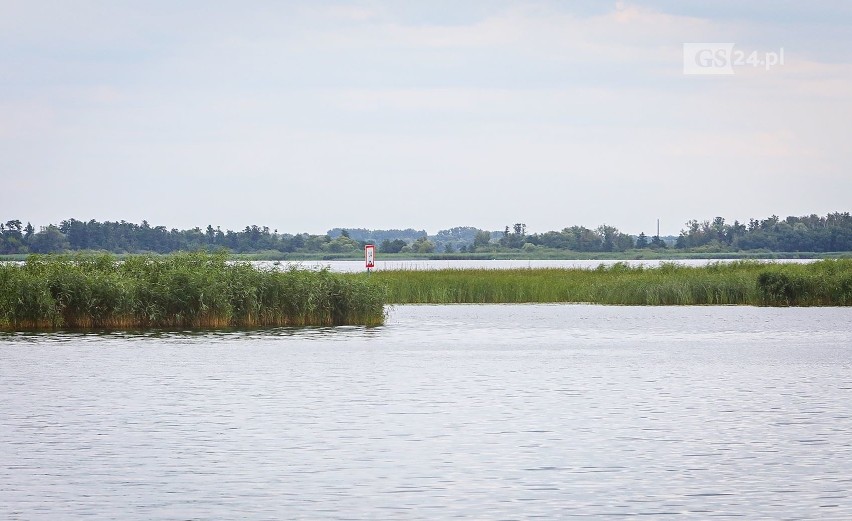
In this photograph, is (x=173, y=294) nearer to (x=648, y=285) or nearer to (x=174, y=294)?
(x=174, y=294)

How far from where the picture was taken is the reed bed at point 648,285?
1957 inches

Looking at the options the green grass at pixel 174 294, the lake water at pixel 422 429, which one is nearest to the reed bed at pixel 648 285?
the green grass at pixel 174 294

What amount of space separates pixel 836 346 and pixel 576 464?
1941 cm

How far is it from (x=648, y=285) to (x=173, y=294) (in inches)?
904

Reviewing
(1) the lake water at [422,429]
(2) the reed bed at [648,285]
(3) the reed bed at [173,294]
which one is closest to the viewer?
(1) the lake water at [422,429]

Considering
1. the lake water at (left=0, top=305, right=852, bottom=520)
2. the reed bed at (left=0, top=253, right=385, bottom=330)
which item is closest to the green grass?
the reed bed at (left=0, top=253, right=385, bottom=330)

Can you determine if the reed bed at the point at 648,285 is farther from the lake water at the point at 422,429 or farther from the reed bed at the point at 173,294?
the lake water at the point at 422,429

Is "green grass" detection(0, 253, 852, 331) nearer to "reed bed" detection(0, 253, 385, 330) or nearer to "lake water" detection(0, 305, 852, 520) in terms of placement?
"reed bed" detection(0, 253, 385, 330)

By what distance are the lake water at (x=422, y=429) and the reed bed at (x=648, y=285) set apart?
663 inches

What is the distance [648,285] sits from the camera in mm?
51844

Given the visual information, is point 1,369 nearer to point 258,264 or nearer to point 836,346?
point 258,264

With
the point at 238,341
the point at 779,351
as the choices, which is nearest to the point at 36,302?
the point at 238,341

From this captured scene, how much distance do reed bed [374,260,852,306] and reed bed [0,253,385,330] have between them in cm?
1291

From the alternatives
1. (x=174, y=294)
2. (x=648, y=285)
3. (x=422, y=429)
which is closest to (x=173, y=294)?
(x=174, y=294)
